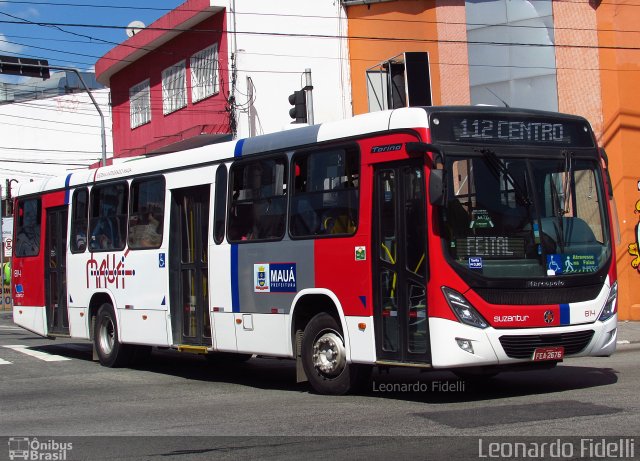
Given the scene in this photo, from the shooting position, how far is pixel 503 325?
9469 millimetres

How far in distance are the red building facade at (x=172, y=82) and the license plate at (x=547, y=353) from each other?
16.2m

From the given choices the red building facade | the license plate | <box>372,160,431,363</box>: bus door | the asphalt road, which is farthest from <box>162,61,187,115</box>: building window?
the license plate

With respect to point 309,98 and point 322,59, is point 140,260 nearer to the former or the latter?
point 309,98

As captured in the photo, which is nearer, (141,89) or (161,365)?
(161,365)

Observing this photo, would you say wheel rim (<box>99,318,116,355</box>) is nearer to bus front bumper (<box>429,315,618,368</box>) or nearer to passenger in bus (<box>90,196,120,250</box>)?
passenger in bus (<box>90,196,120,250</box>)

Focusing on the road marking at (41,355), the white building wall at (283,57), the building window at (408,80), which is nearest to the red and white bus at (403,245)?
the road marking at (41,355)

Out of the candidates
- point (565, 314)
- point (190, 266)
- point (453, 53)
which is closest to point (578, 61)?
point (453, 53)

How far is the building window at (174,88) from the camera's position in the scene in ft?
89.9

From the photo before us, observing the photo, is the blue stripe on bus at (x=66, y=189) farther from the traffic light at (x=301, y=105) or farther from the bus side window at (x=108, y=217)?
the traffic light at (x=301, y=105)

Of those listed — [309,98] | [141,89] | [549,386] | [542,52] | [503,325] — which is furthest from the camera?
[141,89]

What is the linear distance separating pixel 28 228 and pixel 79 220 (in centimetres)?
215

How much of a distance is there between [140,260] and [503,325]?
252 inches

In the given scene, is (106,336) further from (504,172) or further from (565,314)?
(565,314)


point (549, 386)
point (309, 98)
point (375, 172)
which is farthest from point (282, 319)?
point (309, 98)
